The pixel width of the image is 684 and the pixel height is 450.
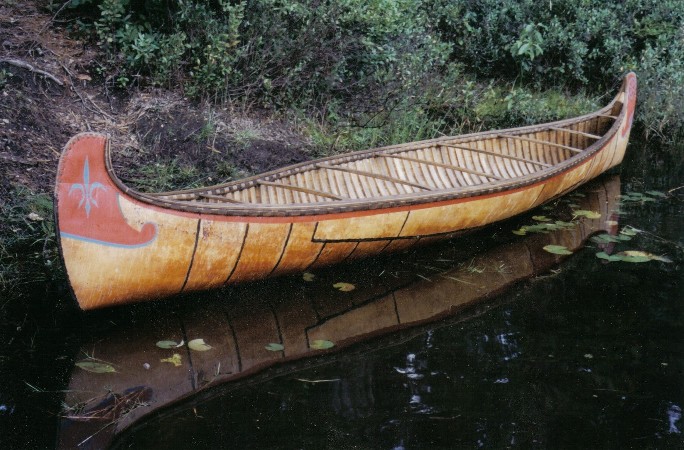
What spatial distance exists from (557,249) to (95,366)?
3.12 m

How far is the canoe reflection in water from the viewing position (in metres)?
3.06

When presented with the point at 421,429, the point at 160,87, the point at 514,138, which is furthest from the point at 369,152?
the point at 421,429

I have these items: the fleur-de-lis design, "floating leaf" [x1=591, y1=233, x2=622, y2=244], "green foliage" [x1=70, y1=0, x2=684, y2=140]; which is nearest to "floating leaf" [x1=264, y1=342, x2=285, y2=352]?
the fleur-de-lis design

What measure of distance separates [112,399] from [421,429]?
1.35 m

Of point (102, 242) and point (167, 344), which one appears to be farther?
point (167, 344)

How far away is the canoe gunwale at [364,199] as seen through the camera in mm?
3477

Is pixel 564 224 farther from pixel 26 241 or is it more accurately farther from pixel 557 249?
pixel 26 241

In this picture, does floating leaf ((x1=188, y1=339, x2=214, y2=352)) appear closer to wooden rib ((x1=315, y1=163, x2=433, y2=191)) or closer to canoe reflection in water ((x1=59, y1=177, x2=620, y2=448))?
canoe reflection in water ((x1=59, y1=177, x2=620, y2=448))

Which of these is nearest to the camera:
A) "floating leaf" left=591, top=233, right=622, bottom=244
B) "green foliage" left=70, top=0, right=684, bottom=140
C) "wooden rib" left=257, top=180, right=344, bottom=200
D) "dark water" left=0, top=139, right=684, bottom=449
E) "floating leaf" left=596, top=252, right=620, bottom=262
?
"dark water" left=0, top=139, right=684, bottom=449

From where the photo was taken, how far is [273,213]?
371 centimetres

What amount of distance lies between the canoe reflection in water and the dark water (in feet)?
0.16

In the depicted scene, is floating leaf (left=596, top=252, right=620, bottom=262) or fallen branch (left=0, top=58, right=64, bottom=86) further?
fallen branch (left=0, top=58, right=64, bottom=86)

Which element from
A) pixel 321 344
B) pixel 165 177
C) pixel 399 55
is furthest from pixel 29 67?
pixel 321 344

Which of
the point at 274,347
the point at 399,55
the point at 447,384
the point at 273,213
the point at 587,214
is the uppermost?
the point at 399,55
